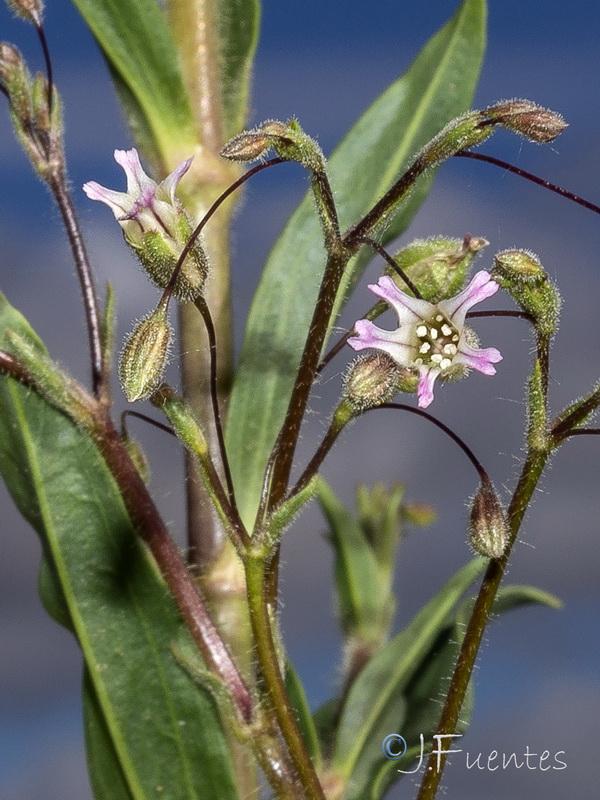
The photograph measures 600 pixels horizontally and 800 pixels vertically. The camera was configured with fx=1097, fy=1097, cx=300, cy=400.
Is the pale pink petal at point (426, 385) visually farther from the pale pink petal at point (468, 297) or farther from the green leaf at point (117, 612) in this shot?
the green leaf at point (117, 612)

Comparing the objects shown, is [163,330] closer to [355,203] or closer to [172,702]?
[172,702]

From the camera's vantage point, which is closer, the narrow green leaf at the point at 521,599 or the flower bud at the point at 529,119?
the flower bud at the point at 529,119

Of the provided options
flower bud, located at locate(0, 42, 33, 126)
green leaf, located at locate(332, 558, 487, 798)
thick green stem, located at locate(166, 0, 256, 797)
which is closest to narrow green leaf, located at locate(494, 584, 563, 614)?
green leaf, located at locate(332, 558, 487, 798)

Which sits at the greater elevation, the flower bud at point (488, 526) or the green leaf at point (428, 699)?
the flower bud at point (488, 526)

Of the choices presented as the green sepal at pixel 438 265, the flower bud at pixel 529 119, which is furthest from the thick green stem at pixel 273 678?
the flower bud at pixel 529 119

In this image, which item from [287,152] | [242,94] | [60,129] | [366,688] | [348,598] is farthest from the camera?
[348,598]

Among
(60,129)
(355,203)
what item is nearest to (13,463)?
(60,129)

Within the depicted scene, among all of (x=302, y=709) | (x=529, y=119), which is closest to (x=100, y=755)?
(x=302, y=709)
